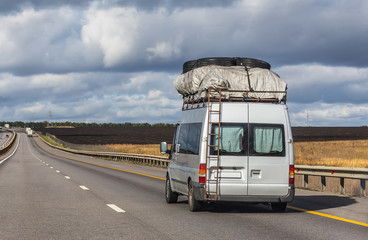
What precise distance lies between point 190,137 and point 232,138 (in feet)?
3.97

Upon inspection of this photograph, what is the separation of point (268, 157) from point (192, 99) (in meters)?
2.41

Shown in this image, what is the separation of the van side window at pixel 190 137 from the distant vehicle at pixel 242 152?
5cm

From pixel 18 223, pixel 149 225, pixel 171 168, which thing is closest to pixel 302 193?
pixel 171 168

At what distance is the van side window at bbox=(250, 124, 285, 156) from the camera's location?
11070 millimetres

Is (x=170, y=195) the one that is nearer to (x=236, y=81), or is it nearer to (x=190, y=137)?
(x=190, y=137)

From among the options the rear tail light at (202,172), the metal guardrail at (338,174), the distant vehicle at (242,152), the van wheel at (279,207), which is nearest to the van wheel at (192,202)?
the distant vehicle at (242,152)

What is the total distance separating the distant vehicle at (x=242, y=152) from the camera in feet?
35.6

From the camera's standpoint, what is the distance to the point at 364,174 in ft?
49.8

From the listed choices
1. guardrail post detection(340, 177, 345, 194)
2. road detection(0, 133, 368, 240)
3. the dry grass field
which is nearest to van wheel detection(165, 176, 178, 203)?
road detection(0, 133, 368, 240)

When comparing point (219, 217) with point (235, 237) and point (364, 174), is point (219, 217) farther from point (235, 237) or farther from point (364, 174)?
point (364, 174)

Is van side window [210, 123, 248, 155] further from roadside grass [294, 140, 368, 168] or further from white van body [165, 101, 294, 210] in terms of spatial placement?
roadside grass [294, 140, 368, 168]

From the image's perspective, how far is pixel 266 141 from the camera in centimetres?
1109

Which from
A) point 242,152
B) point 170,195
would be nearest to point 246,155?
point 242,152

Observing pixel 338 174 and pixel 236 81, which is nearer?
pixel 236 81
